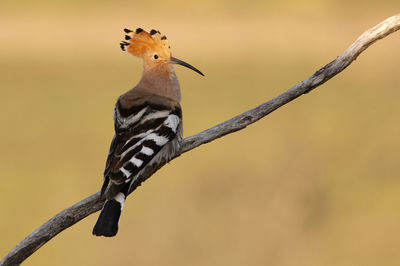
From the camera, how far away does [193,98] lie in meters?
9.83

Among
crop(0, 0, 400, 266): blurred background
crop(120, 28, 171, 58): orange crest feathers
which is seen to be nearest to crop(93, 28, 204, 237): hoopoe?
crop(120, 28, 171, 58): orange crest feathers

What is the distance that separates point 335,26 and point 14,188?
28.4 ft

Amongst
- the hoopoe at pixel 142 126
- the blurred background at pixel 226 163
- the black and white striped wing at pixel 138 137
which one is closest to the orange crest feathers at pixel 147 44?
the hoopoe at pixel 142 126

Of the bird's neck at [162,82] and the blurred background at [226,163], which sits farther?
the blurred background at [226,163]

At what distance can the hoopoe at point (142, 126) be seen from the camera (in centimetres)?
260

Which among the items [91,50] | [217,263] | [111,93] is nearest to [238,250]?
[217,263]

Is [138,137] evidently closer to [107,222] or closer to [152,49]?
[107,222]

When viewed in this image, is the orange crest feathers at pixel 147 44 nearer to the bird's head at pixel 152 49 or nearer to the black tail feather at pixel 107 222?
→ the bird's head at pixel 152 49

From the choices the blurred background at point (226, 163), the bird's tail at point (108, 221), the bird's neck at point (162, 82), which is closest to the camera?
the bird's tail at point (108, 221)

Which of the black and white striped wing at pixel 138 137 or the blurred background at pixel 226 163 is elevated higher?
the blurred background at pixel 226 163

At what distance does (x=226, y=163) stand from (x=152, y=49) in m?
4.54

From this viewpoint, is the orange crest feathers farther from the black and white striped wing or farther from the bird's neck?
the black and white striped wing

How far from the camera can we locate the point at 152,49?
129 inches

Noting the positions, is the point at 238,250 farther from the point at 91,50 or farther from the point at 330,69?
the point at 91,50
